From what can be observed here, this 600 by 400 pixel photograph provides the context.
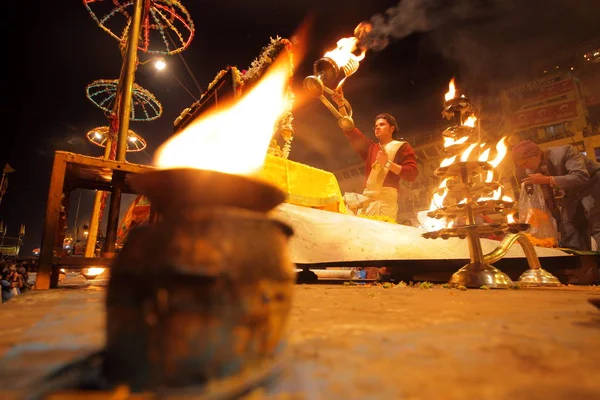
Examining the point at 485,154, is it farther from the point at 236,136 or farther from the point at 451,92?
the point at 236,136

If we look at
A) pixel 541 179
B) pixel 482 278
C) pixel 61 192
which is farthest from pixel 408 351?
pixel 541 179

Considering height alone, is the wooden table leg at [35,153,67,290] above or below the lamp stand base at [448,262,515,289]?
above

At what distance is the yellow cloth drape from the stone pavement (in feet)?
10.9

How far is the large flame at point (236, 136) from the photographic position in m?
1.58

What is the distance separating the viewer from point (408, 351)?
3.53 ft

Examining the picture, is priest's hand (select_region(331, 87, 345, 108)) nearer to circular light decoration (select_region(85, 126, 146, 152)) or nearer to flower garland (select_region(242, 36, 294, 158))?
flower garland (select_region(242, 36, 294, 158))

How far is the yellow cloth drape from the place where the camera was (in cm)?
512

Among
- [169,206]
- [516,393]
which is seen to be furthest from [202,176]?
[516,393]

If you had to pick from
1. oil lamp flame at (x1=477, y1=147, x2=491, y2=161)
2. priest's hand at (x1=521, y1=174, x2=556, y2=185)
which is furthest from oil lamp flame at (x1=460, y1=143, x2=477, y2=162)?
priest's hand at (x1=521, y1=174, x2=556, y2=185)

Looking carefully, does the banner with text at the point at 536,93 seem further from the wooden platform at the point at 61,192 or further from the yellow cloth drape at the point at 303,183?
the wooden platform at the point at 61,192

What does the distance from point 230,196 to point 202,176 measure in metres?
0.12

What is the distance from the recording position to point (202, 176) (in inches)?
39.5

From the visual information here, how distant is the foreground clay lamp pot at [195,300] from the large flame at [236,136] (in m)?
0.27

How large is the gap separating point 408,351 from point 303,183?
447 centimetres
